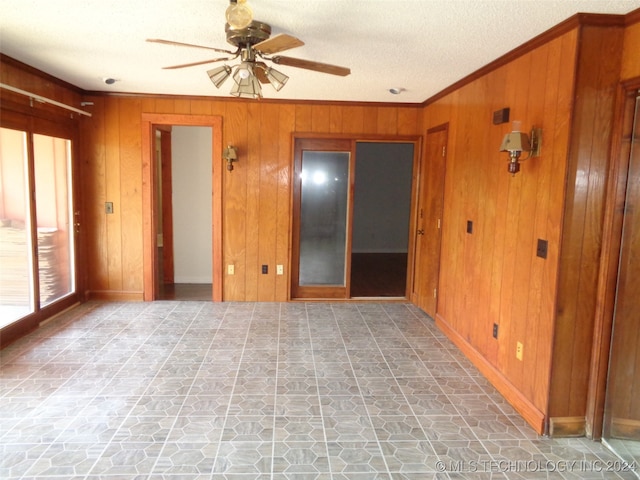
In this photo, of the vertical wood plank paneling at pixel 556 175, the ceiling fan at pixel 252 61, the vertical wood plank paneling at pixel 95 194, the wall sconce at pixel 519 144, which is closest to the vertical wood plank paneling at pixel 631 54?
the vertical wood plank paneling at pixel 556 175

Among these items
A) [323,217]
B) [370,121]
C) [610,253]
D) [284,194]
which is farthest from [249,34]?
[323,217]

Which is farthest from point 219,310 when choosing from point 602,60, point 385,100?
point 602,60

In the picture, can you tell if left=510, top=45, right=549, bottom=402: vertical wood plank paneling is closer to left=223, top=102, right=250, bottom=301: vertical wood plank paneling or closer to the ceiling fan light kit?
the ceiling fan light kit

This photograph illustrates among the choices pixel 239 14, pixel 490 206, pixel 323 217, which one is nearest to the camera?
pixel 239 14

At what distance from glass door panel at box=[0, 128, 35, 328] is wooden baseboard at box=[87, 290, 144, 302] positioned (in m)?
1.07

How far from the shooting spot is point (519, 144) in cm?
266

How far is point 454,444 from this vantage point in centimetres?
244

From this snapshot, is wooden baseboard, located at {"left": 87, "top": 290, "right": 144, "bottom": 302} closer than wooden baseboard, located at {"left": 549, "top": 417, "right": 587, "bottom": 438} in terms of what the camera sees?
→ No

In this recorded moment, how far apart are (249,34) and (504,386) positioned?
2834mm

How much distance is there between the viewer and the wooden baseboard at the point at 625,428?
8.06ft

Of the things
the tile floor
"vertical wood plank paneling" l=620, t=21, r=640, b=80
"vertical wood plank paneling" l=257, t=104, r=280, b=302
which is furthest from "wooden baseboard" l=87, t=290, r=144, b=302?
"vertical wood plank paneling" l=620, t=21, r=640, b=80

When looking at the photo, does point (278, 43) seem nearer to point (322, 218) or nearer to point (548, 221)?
point (548, 221)

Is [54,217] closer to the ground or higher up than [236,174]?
closer to the ground

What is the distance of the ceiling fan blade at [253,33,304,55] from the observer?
84.3 inches
